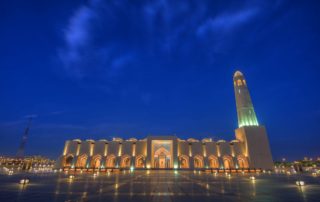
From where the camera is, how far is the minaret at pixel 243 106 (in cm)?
6291

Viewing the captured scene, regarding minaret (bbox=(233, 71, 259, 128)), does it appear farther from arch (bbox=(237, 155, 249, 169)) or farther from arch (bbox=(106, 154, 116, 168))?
arch (bbox=(106, 154, 116, 168))

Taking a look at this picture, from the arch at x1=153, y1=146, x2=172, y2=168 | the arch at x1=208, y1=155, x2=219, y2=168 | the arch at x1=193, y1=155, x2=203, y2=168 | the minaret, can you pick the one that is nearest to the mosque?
the arch at x1=208, y1=155, x2=219, y2=168

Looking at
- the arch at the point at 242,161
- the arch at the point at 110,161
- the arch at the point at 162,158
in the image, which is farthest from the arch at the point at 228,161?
the arch at the point at 110,161

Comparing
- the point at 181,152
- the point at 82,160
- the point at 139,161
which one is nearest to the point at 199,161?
the point at 181,152

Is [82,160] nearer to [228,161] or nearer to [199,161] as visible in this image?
[199,161]

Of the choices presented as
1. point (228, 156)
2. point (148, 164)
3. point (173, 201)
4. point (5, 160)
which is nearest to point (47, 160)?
point (5, 160)

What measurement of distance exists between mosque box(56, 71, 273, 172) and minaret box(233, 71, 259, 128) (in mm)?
313

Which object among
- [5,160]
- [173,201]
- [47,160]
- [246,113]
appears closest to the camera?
[173,201]

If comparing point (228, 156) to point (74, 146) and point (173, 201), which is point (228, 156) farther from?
point (173, 201)

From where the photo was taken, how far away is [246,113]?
2504 inches

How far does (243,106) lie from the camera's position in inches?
2544

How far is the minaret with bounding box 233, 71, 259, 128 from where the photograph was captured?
6291 cm

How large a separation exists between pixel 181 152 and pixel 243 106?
27.3 metres

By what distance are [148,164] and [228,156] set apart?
2485cm
